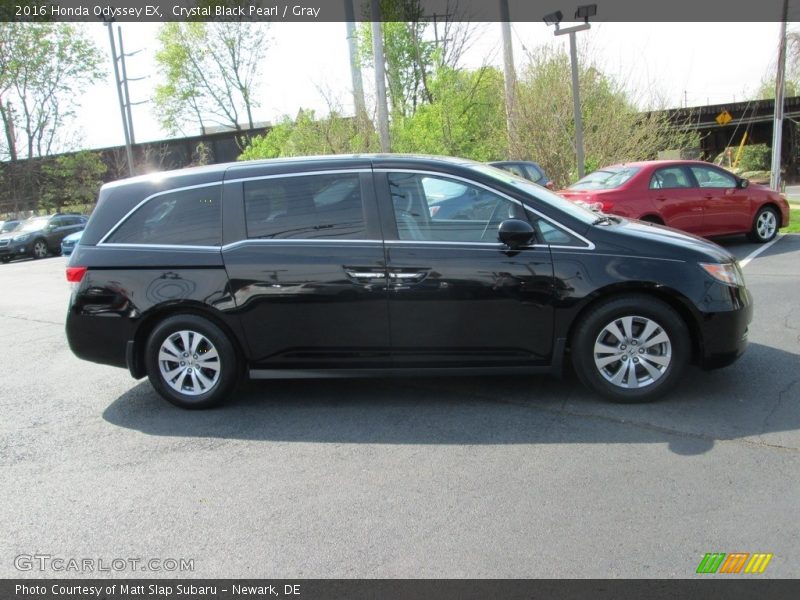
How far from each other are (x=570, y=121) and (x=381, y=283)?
1635 cm

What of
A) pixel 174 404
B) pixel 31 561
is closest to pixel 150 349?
pixel 174 404

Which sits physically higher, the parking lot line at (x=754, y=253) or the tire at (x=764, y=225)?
the tire at (x=764, y=225)

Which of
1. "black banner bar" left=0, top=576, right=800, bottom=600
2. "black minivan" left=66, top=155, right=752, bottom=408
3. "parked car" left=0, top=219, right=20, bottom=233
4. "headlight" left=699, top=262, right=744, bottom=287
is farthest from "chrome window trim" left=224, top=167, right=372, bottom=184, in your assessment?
"parked car" left=0, top=219, right=20, bottom=233

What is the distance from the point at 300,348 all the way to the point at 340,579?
2.28m

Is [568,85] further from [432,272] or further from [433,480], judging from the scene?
[433,480]

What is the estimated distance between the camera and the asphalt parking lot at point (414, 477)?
3.20 meters

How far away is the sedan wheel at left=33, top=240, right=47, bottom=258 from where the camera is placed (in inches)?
1019

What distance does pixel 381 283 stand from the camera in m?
4.92

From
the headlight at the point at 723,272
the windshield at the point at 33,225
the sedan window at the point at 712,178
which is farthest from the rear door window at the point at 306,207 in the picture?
the windshield at the point at 33,225

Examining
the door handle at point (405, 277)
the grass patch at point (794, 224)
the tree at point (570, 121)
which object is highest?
the tree at point (570, 121)

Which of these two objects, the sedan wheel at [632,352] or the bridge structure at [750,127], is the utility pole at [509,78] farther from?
the bridge structure at [750,127]

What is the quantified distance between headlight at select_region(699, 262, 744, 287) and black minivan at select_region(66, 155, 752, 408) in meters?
0.01

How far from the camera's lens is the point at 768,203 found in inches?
482

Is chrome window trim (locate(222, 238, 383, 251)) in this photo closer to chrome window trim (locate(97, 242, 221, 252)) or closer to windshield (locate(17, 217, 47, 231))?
chrome window trim (locate(97, 242, 221, 252))
